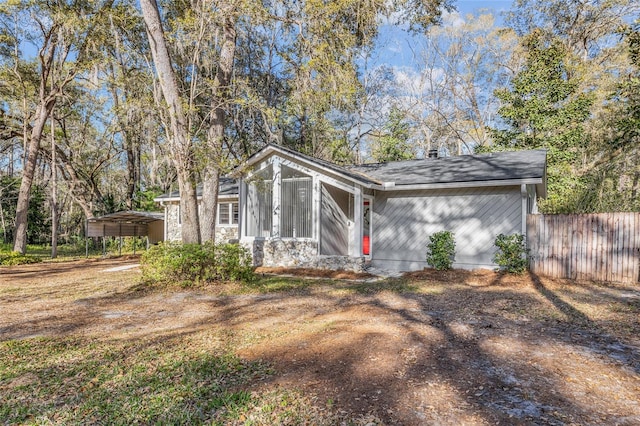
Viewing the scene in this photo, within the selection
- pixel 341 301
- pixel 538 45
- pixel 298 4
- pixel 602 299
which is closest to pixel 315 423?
pixel 341 301

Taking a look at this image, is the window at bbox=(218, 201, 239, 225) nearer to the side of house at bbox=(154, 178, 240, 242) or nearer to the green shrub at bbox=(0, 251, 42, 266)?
the side of house at bbox=(154, 178, 240, 242)

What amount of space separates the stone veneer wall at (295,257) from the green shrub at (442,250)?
195cm

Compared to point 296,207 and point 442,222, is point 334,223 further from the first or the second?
point 442,222

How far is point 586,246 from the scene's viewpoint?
838cm

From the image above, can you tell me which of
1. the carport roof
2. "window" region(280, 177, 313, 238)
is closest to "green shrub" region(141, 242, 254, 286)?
"window" region(280, 177, 313, 238)

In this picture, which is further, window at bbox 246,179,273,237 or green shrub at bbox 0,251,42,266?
green shrub at bbox 0,251,42,266

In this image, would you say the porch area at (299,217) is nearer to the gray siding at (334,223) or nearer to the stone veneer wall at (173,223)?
the gray siding at (334,223)

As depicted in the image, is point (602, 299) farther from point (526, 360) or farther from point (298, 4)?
point (298, 4)

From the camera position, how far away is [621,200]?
9984mm

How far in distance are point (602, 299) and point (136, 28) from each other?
1568cm

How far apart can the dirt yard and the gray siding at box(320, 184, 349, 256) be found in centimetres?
248

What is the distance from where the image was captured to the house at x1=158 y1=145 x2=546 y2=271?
9.35 metres

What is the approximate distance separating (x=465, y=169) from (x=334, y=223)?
424 cm

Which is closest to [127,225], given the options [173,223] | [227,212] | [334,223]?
[173,223]
